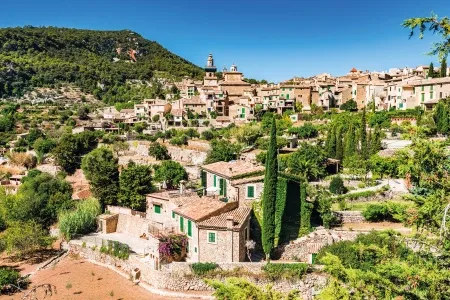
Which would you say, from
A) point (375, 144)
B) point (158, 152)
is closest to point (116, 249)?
point (158, 152)

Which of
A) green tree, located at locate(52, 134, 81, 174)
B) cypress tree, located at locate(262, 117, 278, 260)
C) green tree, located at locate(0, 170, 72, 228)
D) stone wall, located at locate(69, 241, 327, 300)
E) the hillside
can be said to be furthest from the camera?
the hillside

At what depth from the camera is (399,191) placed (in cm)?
2888

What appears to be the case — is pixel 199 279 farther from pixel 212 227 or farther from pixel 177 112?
pixel 177 112

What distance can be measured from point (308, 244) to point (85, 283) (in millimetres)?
13919

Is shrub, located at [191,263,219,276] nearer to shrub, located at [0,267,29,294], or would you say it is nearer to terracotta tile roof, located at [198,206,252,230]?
terracotta tile roof, located at [198,206,252,230]

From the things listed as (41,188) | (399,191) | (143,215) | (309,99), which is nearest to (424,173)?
(399,191)

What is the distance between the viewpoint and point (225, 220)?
22.2 m

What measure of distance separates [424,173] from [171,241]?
16.6 meters

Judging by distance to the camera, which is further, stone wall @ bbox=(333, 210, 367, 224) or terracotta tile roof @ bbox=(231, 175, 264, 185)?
stone wall @ bbox=(333, 210, 367, 224)

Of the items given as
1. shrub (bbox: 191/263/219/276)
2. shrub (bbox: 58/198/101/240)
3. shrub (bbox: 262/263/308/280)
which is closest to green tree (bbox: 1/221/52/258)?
shrub (bbox: 58/198/101/240)

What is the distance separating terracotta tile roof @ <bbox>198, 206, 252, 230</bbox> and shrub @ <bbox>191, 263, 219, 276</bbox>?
2.11 metres

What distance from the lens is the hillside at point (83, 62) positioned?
322 feet

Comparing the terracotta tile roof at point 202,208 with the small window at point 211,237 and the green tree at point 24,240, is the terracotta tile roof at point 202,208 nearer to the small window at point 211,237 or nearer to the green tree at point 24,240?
the small window at point 211,237

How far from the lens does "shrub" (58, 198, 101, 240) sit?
1104 inches
